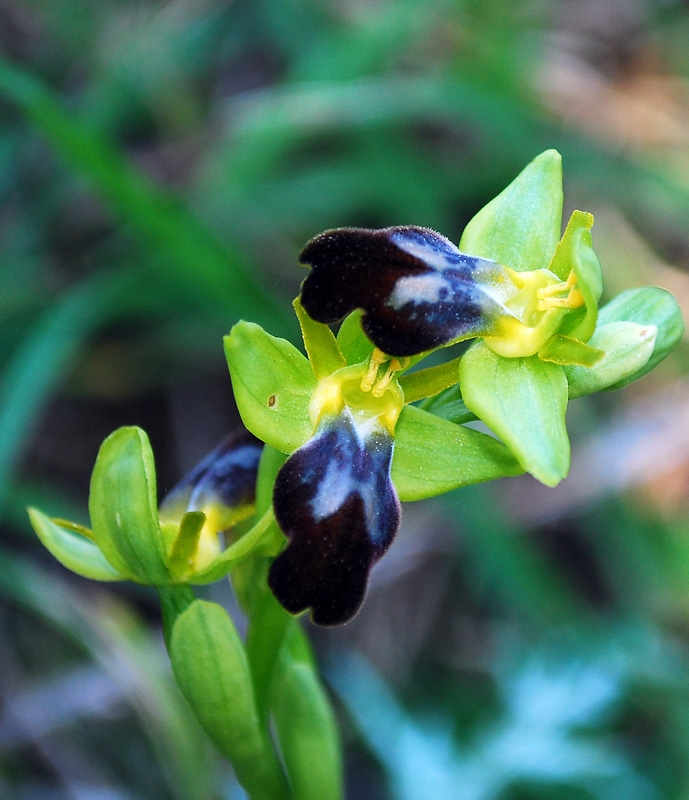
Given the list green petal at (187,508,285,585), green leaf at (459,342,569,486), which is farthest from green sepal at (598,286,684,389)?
green petal at (187,508,285,585)

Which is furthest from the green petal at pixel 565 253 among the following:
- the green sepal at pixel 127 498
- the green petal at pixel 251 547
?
the green sepal at pixel 127 498

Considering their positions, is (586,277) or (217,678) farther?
(217,678)

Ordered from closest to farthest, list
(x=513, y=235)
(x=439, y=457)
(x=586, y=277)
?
(x=586, y=277)
(x=439, y=457)
(x=513, y=235)

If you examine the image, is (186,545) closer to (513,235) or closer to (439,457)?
(439,457)

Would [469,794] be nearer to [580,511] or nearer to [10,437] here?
[580,511]

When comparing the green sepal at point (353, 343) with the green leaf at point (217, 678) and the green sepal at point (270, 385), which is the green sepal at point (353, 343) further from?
the green leaf at point (217, 678)

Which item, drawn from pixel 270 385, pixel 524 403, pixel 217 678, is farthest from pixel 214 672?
pixel 524 403

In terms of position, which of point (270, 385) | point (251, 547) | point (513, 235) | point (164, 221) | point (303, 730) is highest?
point (164, 221)
